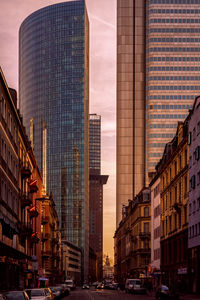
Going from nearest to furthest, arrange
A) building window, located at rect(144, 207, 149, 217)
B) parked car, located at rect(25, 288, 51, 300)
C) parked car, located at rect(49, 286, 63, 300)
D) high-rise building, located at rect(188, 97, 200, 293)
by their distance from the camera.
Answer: parked car, located at rect(25, 288, 51, 300)
parked car, located at rect(49, 286, 63, 300)
high-rise building, located at rect(188, 97, 200, 293)
building window, located at rect(144, 207, 149, 217)

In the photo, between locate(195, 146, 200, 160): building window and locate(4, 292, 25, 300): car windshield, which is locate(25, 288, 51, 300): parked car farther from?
locate(195, 146, 200, 160): building window

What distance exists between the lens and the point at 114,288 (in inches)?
4879

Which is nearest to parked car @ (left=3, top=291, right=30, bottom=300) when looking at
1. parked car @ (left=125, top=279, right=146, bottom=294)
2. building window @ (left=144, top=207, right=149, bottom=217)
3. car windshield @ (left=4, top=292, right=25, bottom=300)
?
car windshield @ (left=4, top=292, right=25, bottom=300)

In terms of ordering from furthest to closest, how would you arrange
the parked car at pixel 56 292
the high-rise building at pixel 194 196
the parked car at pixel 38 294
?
the high-rise building at pixel 194 196, the parked car at pixel 56 292, the parked car at pixel 38 294

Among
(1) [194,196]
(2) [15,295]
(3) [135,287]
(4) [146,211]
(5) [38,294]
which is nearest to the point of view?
(2) [15,295]

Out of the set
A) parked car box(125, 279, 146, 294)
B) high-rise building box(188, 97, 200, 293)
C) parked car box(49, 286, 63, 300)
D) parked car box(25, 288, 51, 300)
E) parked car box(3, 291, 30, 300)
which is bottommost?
parked car box(125, 279, 146, 294)

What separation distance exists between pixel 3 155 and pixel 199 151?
21995 mm

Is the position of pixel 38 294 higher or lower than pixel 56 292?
higher

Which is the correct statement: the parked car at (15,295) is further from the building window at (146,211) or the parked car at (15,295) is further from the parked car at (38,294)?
the building window at (146,211)

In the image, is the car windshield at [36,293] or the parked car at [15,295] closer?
the parked car at [15,295]

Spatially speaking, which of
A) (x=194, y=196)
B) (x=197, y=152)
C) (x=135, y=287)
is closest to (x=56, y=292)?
(x=194, y=196)

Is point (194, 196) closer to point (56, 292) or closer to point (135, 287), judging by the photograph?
point (56, 292)

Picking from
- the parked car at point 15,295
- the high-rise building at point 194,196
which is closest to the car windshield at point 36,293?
the parked car at point 15,295

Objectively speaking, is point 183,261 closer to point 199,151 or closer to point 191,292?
point 191,292
